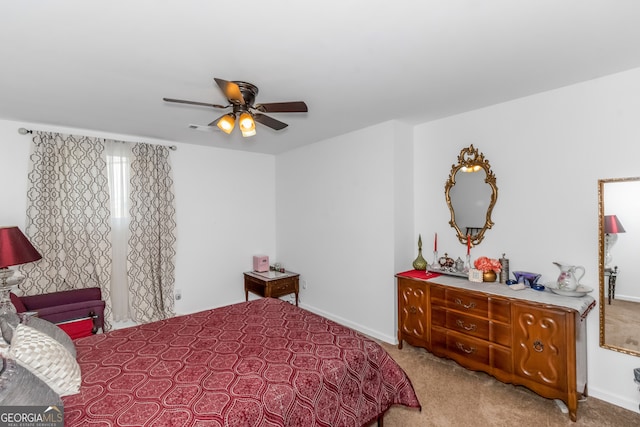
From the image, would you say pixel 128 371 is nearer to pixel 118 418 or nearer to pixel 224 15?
pixel 118 418

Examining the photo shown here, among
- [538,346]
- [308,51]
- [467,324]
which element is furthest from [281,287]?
[308,51]

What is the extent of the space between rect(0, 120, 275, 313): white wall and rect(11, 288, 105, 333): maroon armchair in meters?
1.20

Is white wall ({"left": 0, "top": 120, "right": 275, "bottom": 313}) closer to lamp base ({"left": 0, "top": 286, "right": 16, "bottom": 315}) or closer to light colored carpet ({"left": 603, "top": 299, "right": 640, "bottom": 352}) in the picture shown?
lamp base ({"left": 0, "top": 286, "right": 16, "bottom": 315})

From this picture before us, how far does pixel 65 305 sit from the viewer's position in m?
2.73

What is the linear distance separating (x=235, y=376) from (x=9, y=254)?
2215mm

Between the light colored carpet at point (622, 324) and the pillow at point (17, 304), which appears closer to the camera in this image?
the light colored carpet at point (622, 324)

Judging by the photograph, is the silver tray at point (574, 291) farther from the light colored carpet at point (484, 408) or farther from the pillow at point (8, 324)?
the pillow at point (8, 324)

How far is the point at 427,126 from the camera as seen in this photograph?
3.59 m

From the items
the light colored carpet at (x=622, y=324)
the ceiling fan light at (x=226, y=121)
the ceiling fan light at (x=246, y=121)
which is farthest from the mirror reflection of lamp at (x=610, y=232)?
the ceiling fan light at (x=226, y=121)

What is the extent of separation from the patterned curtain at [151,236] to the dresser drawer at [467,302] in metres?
3.49

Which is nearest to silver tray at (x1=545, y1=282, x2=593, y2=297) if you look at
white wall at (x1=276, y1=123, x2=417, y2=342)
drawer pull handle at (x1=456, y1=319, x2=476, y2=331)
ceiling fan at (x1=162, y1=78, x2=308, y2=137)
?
drawer pull handle at (x1=456, y1=319, x2=476, y2=331)

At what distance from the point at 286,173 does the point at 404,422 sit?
12.3ft

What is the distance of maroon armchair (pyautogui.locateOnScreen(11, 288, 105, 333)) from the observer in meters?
2.64

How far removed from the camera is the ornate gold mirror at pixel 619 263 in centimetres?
227
